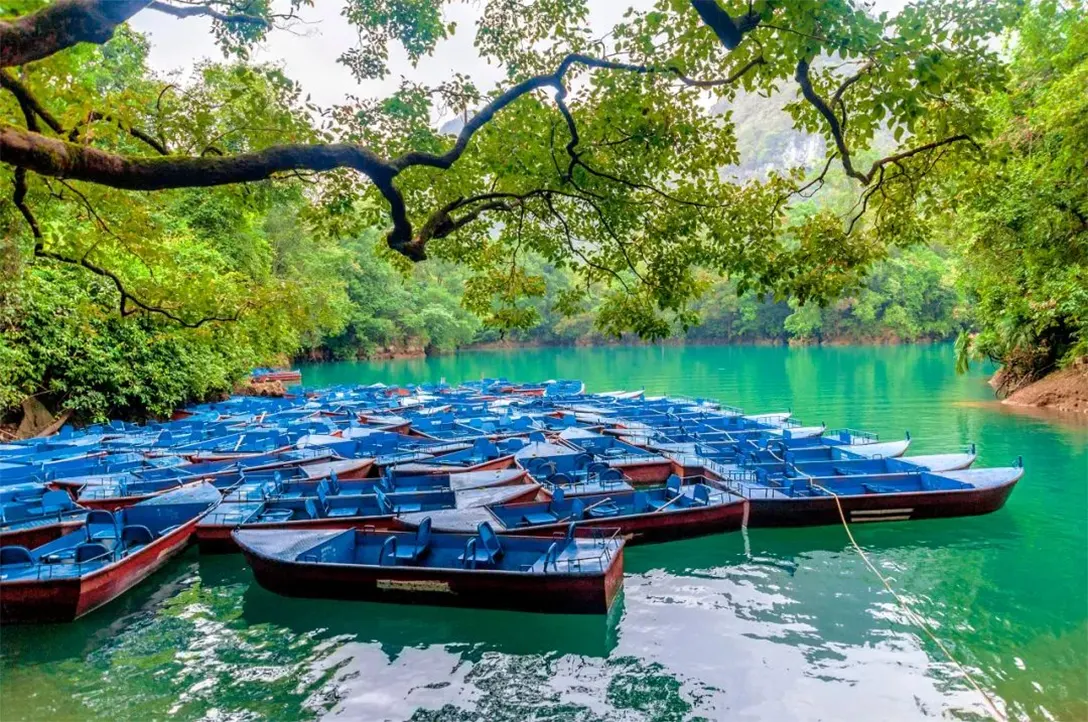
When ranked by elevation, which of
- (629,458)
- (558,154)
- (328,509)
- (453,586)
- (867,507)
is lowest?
(867,507)

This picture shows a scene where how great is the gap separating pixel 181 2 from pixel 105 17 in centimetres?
201

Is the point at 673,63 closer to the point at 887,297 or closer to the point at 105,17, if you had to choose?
the point at 105,17

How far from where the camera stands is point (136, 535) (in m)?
9.91

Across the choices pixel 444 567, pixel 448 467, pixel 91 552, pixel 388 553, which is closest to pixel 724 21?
pixel 444 567

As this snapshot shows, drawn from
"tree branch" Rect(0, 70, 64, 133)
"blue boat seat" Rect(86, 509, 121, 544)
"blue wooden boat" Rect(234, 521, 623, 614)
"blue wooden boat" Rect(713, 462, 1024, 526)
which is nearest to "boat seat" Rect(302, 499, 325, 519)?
"blue wooden boat" Rect(234, 521, 623, 614)

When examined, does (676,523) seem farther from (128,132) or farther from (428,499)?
(128,132)

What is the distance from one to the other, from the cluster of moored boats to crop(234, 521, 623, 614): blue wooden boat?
2 cm

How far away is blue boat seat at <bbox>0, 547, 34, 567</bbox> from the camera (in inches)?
330

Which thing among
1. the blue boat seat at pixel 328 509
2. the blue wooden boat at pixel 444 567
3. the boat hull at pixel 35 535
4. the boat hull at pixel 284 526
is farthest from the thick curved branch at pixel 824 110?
the boat hull at pixel 35 535

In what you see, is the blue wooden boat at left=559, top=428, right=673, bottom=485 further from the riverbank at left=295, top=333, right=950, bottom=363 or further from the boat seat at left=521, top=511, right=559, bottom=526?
the riverbank at left=295, top=333, right=950, bottom=363

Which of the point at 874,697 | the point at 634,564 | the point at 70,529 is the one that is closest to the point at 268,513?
the point at 70,529

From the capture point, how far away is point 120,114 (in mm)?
6223

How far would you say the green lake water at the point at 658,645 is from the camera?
21.9ft

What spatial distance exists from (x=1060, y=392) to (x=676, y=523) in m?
→ 21.4
